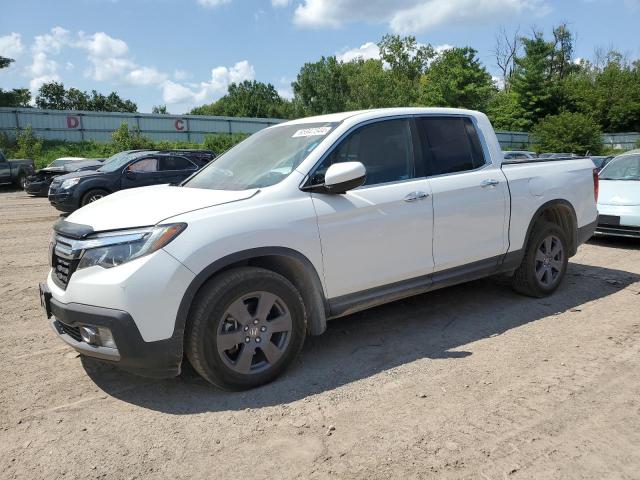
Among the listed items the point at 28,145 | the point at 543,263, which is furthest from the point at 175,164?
the point at 28,145

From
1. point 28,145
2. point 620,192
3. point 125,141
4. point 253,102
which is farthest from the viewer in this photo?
point 253,102

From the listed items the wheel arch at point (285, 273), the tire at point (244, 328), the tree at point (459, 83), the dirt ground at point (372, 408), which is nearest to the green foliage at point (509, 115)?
the tree at point (459, 83)

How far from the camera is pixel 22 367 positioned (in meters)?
4.01

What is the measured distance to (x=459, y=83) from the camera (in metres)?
50.6

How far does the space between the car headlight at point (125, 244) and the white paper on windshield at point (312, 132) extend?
141 cm

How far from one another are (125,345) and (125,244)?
61 cm

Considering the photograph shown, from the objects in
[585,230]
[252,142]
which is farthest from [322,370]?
[585,230]

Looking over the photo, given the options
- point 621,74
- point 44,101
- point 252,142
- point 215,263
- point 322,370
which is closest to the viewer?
point 215,263

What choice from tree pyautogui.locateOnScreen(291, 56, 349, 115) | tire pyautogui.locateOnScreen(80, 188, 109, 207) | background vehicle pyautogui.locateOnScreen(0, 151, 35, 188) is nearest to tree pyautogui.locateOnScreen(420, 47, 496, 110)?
tree pyautogui.locateOnScreen(291, 56, 349, 115)

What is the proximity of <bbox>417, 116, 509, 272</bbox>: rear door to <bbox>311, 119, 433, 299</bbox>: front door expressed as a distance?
150 millimetres

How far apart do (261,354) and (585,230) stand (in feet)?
13.5

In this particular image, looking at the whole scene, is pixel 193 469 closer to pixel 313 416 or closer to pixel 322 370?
pixel 313 416

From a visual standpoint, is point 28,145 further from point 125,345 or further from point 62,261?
point 125,345

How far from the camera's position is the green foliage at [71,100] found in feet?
283
